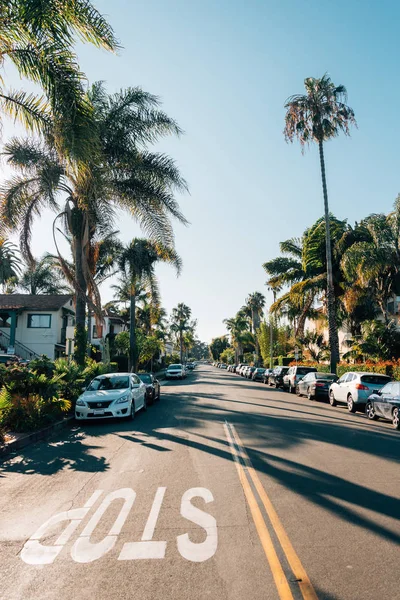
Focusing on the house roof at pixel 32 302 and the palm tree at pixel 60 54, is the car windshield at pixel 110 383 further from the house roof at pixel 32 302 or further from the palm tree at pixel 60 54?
the house roof at pixel 32 302

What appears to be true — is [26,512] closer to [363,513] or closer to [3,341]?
[363,513]

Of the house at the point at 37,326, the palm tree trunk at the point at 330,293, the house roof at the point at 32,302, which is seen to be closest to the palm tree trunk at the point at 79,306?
the palm tree trunk at the point at 330,293

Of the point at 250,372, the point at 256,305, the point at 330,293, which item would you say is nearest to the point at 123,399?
the point at 330,293

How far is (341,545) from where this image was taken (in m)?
4.86

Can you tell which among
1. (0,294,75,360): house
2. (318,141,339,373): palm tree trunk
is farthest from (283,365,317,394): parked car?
(0,294,75,360): house

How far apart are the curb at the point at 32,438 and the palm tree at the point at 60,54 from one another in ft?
19.8

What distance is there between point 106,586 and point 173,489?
2.99m

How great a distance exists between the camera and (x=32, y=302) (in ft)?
137

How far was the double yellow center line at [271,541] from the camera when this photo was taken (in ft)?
13.1

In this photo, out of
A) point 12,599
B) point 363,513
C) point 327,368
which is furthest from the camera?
point 327,368

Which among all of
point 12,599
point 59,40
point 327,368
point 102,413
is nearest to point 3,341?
point 327,368

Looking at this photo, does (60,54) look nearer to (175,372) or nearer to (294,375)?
(294,375)

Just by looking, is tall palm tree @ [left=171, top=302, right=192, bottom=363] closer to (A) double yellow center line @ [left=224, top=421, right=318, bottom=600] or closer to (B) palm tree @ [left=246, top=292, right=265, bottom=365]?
(B) palm tree @ [left=246, top=292, right=265, bottom=365]

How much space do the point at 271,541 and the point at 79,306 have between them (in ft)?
56.4
